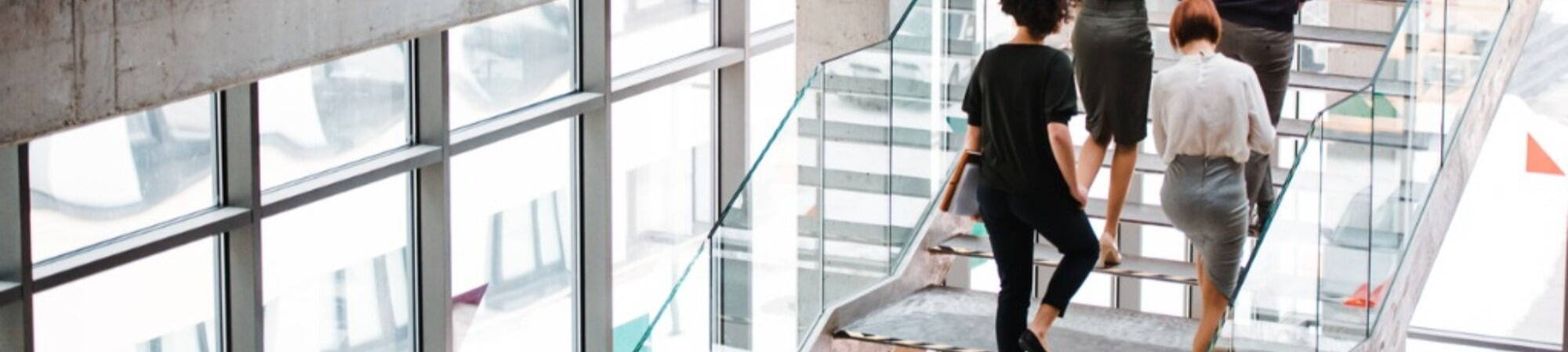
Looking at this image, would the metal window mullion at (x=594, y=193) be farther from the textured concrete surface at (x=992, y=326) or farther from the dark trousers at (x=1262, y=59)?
the dark trousers at (x=1262, y=59)

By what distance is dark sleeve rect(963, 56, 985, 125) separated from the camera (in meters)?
8.46

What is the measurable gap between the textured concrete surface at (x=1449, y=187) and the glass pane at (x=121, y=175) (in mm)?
4788

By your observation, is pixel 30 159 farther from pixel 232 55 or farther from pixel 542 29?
pixel 542 29


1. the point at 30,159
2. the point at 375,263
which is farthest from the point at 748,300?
the point at 30,159

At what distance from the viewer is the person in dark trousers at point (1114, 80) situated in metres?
8.86

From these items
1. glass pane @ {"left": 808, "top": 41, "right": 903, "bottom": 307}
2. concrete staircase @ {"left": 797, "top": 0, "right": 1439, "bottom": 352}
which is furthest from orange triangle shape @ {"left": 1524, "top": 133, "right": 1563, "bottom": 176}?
glass pane @ {"left": 808, "top": 41, "right": 903, "bottom": 307}

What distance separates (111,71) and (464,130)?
3583 millimetres

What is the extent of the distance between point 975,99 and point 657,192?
474cm

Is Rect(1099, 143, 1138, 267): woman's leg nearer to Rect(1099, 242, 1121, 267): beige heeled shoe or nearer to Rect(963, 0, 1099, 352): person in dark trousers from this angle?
Rect(1099, 242, 1121, 267): beige heeled shoe

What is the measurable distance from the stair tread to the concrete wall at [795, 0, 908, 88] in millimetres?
2372

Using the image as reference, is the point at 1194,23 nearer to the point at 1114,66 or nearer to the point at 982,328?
the point at 1114,66

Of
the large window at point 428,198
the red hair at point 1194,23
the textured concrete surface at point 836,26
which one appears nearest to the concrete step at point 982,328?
the large window at point 428,198

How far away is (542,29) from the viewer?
461 inches

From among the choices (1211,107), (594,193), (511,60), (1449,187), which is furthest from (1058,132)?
(594,193)
